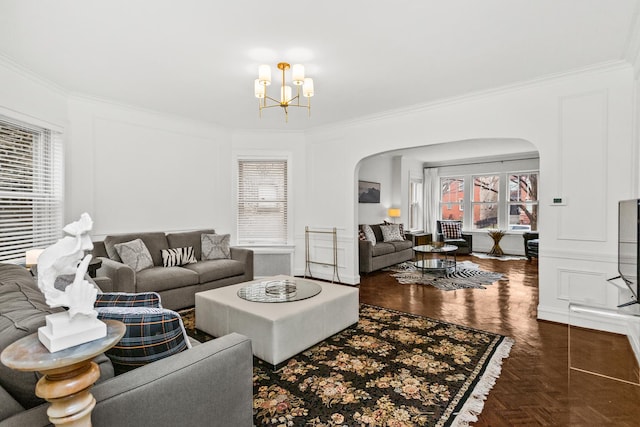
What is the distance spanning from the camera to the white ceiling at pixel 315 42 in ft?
7.58

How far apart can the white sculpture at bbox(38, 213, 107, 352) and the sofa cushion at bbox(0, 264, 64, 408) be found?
285 mm

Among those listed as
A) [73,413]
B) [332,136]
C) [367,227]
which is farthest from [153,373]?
[367,227]

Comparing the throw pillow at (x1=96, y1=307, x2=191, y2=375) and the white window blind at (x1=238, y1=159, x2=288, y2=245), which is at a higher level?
the white window blind at (x1=238, y1=159, x2=288, y2=245)

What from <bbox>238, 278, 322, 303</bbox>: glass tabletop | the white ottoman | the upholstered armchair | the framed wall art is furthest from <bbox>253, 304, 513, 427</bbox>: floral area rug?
the upholstered armchair

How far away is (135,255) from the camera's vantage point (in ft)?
13.1

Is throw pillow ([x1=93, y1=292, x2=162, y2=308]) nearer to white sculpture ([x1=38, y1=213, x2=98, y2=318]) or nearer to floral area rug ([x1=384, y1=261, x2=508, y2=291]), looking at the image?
white sculpture ([x1=38, y1=213, x2=98, y2=318])

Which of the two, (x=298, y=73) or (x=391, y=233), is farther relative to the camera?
(x=391, y=233)

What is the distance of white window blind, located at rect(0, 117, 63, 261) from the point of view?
322cm

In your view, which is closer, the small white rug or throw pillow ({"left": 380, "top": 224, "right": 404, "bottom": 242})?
throw pillow ({"left": 380, "top": 224, "right": 404, "bottom": 242})

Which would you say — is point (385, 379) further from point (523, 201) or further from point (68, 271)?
Result: point (523, 201)

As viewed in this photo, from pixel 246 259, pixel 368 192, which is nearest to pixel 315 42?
pixel 246 259

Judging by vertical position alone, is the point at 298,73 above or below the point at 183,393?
above

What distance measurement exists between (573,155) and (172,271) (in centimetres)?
470

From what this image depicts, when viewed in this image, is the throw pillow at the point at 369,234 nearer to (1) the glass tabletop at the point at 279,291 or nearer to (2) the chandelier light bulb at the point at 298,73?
(1) the glass tabletop at the point at 279,291
